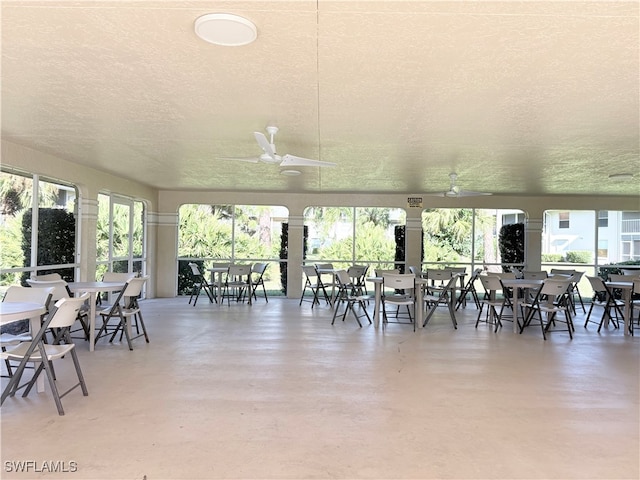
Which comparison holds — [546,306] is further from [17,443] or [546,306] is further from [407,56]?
[17,443]

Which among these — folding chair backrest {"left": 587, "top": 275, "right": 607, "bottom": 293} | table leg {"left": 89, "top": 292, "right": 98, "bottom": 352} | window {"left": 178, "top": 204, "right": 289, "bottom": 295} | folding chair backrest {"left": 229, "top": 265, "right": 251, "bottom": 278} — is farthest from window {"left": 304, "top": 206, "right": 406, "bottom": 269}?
table leg {"left": 89, "top": 292, "right": 98, "bottom": 352}

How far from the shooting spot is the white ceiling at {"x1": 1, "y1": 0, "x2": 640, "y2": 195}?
6.42 feet

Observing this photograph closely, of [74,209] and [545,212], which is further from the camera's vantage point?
[545,212]

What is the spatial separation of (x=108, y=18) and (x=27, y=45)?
0.70 metres

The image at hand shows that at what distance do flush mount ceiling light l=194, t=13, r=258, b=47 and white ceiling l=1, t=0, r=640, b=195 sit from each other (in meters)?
0.04

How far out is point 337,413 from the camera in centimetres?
283

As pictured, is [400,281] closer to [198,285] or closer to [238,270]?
[238,270]

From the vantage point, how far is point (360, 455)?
2.30 metres

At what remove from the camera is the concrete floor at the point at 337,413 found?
2.20 metres

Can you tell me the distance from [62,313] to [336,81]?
2.60 meters

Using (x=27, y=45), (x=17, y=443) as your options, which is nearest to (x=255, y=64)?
(x=27, y=45)

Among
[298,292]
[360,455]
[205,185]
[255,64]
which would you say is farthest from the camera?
[298,292]

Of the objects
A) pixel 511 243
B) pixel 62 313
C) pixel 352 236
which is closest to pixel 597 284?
pixel 511 243

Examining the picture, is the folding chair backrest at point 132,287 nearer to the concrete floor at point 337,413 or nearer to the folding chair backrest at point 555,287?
the concrete floor at point 337,413
